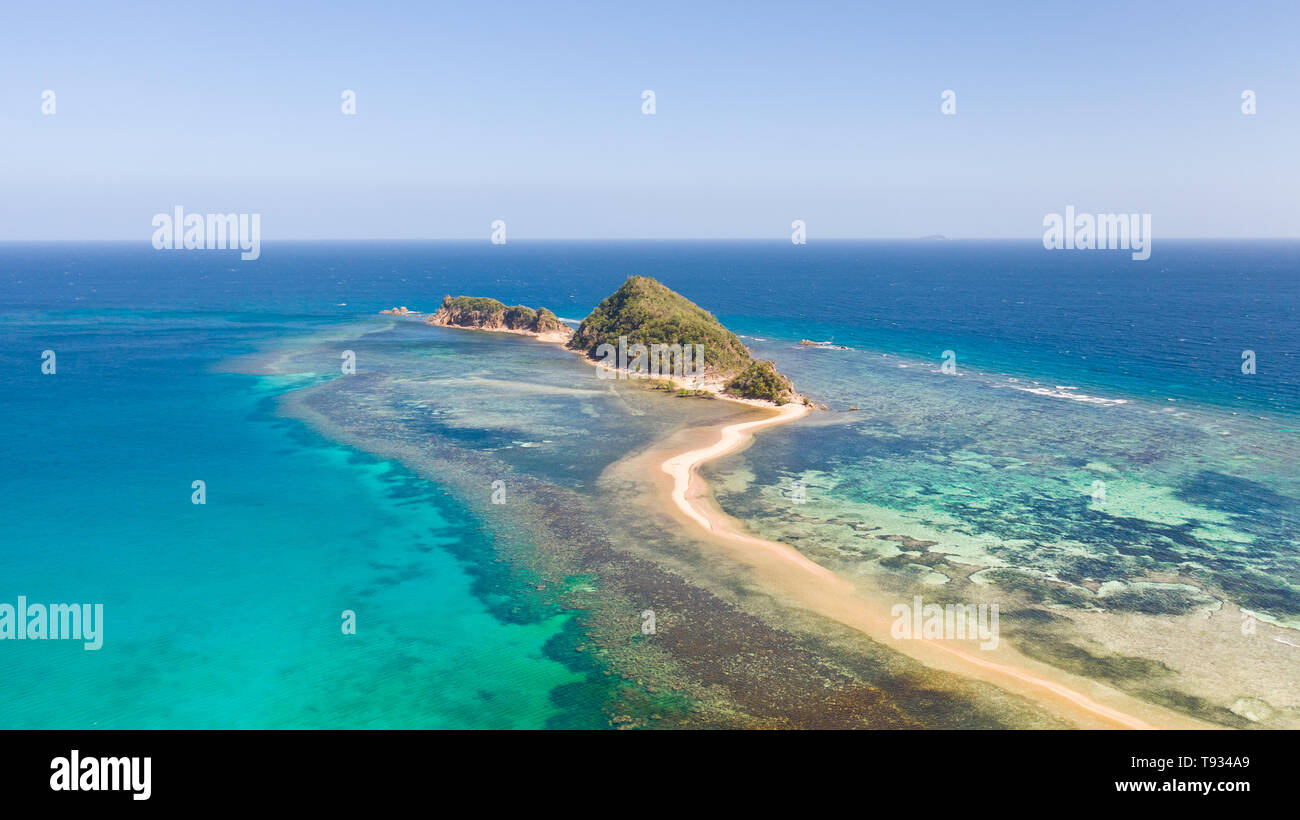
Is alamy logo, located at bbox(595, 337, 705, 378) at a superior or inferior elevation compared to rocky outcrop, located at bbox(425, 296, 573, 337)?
inferior

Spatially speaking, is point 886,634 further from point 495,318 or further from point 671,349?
point 495,318

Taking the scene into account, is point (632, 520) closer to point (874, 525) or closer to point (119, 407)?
point (874, 525)

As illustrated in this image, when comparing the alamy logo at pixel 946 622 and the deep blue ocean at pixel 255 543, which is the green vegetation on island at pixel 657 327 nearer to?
the deep blue ocean at pixel 255 543

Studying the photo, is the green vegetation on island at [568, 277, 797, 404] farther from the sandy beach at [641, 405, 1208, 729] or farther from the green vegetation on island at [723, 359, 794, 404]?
the sandy beach at [641, 405, 1208, 729]

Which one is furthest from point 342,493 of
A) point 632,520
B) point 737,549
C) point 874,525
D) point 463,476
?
point 874,525

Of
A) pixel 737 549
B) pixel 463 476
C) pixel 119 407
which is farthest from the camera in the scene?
pixel 119 407

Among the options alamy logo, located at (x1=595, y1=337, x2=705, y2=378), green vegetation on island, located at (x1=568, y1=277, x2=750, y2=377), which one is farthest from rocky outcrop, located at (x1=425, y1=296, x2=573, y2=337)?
alamy logo, located at (x1=595, y1=337, x2=705, y2=378)

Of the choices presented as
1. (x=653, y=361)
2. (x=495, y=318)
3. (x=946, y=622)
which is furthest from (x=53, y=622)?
(x=495, y=318)
